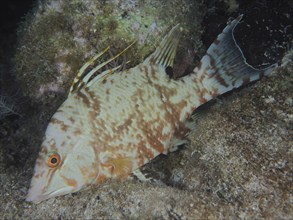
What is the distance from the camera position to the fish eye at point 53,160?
250 cm

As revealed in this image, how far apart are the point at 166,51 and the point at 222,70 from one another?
743 millimetres

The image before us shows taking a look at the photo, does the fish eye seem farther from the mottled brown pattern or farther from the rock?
the rock

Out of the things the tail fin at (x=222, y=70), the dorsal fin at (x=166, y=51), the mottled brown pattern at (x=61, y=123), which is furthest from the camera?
the tail fin at (x=222, y=70)

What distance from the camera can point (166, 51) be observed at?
308 cm

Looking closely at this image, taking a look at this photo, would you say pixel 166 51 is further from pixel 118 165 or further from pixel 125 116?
pixel 118 165

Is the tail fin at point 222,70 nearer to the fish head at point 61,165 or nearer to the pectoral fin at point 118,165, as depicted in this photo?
the pectoral fin at point 118,165

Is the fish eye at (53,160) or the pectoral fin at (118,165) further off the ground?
the fish eye at (53,160)

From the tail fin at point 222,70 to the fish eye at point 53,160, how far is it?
181cm

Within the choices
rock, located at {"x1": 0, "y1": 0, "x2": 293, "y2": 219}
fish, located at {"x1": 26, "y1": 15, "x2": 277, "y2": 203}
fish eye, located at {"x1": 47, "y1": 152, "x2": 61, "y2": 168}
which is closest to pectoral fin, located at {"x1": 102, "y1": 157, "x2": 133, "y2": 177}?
fish, located at {"x1": 26, "y1": 15, "x2": 277, "y2": 203}

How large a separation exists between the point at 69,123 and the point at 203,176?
1.47 m

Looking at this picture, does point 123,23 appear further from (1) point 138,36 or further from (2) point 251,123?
(2) point 251,123

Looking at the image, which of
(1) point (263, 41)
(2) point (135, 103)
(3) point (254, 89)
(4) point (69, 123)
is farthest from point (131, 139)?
(1) point (263, 41)

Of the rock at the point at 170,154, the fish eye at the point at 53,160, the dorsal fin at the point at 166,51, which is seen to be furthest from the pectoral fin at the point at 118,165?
the dorsal fin at the point at 166,51

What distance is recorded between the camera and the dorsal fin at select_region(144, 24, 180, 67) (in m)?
3.05
